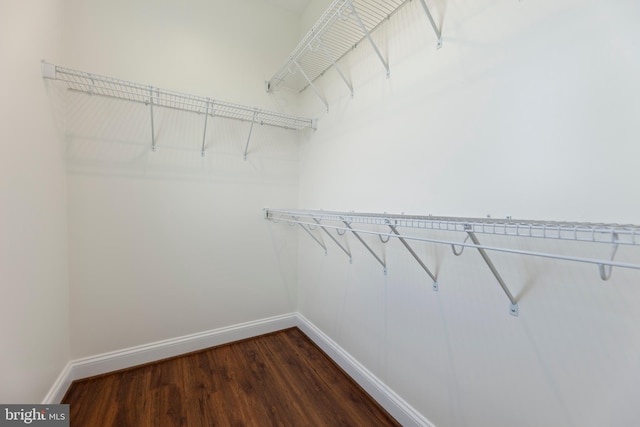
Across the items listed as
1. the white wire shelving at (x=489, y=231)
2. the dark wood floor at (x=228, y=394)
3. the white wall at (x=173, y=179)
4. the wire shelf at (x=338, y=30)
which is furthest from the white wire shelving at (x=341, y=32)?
the dark wood floor at (x=228, y=394)

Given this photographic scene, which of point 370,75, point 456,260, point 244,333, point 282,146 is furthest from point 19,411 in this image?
point 370,75

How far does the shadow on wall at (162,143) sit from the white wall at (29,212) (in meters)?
0.17

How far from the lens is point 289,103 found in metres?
2.34

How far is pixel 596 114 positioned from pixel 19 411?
7.77 ft

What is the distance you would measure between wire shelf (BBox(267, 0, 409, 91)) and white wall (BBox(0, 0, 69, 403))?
1.30 metres

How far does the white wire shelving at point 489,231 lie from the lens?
1.78ft

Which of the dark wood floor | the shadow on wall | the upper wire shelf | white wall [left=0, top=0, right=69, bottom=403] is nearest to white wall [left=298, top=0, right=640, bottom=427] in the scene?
the dark wood floor

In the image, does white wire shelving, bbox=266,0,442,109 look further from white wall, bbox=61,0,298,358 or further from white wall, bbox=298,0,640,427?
white wall, bbox=61,0,298,358

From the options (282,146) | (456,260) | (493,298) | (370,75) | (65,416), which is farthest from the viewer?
(282,146)

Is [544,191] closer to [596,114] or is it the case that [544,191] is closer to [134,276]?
[596,114]

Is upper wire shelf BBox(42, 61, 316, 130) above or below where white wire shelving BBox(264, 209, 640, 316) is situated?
above

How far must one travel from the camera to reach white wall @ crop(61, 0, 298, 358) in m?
1.62

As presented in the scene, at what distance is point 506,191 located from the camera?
0.94 m

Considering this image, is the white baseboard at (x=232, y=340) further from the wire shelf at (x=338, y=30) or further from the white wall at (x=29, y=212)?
the wire shelf at (x=338, y=30)
